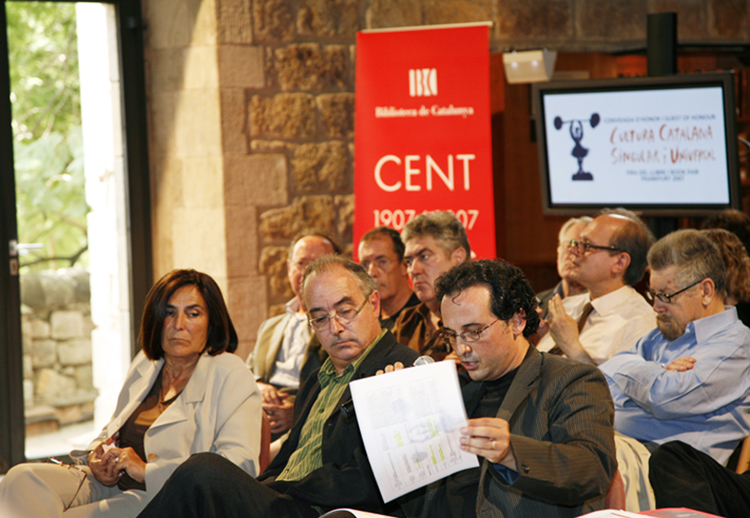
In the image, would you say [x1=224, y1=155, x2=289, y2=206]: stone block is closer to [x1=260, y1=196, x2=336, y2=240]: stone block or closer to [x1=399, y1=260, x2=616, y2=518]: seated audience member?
[x1=260, y1=196, x2=336, y2=240]: stone block

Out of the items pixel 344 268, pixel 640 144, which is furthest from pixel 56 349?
pixel 640 144

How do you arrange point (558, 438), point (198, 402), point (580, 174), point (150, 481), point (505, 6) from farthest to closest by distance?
point (505, 6)
point (580, 174)
point (198, 402)
point (150, 481)
point (558, 438)

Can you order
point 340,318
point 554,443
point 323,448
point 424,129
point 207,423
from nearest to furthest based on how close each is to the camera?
1. point 554,443
2. point 323,448
3. point 340,318
4. point 207,423
5. point 424,129

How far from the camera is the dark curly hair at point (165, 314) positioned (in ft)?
8.99

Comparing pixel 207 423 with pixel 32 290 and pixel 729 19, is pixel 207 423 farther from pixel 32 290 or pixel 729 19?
pixel 729 19

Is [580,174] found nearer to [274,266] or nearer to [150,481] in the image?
[274,266]

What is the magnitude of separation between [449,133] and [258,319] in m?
1.52

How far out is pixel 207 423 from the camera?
2.57 m

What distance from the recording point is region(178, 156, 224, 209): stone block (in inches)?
180

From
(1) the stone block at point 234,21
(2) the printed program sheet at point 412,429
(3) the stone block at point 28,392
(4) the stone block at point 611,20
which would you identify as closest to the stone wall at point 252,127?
(1) the stone block at point 234,21

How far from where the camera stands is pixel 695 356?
246 cm

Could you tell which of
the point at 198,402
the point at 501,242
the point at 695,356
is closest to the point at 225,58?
the point at 501,242

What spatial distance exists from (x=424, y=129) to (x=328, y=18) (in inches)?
37.7

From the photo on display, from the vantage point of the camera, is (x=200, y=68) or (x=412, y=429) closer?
(x=412, y=429)
